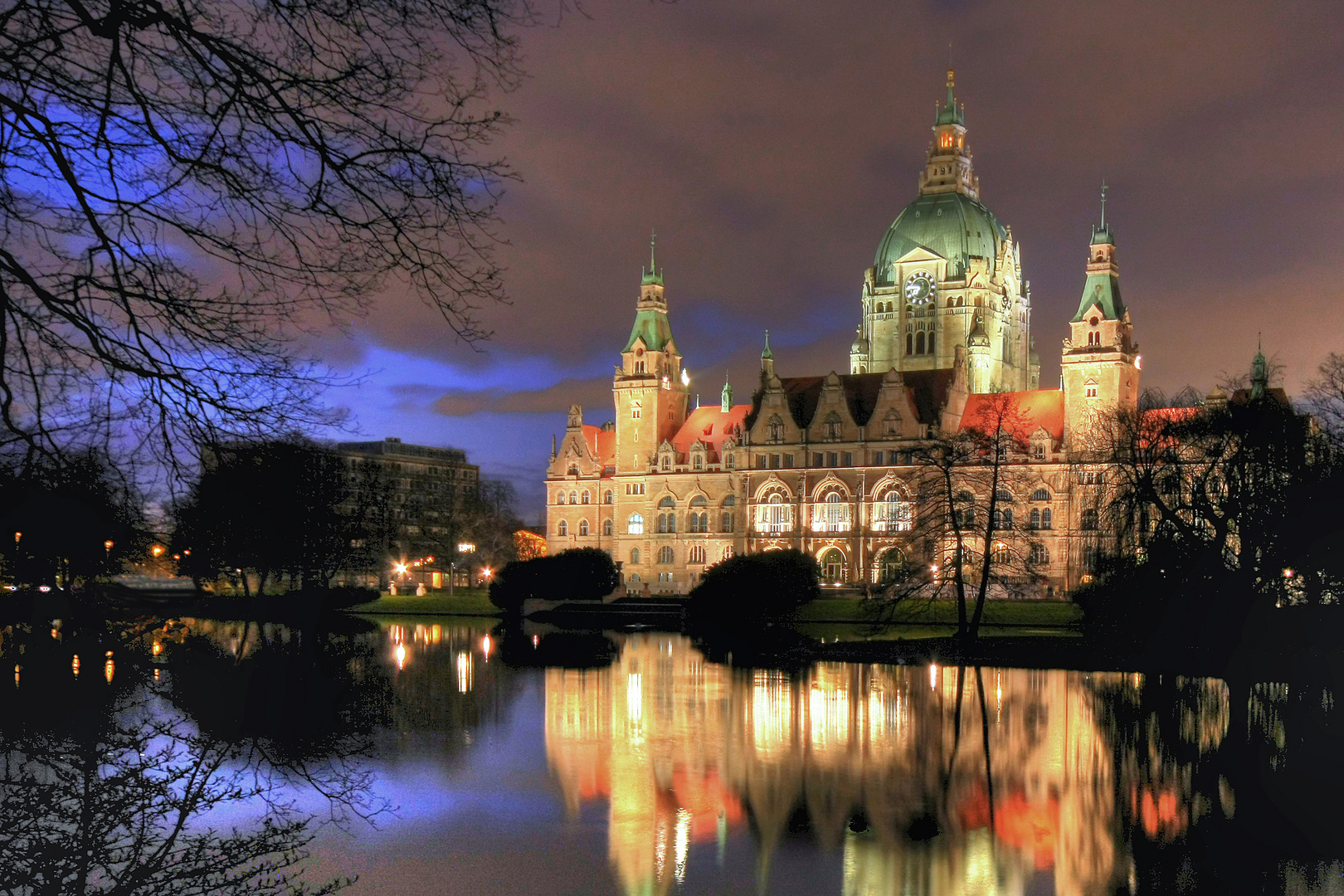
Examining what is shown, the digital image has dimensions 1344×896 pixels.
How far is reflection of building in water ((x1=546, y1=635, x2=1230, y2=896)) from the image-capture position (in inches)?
647

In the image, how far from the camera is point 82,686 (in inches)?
585

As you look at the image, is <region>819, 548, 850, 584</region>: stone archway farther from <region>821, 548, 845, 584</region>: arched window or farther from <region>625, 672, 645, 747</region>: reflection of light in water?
<region>625, 672, 645, 747</region>: reflection of light in water

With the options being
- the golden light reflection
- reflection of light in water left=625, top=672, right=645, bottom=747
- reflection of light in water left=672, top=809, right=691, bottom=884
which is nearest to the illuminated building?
the golden light reflection

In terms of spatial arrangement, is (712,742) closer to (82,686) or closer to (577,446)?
(82,686)

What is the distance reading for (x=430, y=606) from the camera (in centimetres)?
8469

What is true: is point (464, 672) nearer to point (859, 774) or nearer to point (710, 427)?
point (859, 774)

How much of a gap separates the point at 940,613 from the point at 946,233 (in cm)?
7382

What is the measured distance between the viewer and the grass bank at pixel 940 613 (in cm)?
6159

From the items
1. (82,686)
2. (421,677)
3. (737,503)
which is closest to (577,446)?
(737,503)

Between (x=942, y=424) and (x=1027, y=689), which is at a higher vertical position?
(x=942, y=424)

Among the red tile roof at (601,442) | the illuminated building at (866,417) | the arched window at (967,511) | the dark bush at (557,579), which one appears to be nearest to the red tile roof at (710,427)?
the illuminated building at (866,417)

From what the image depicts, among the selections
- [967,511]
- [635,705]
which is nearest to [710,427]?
[967,511]

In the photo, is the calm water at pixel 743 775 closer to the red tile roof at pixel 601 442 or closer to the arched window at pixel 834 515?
the arched window at pixel 834 515

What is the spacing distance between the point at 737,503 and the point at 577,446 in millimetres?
19109
